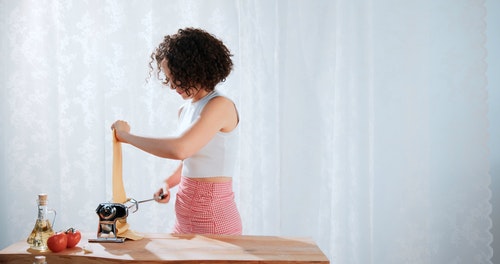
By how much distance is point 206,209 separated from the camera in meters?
2.15

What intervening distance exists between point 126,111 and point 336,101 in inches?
53.2

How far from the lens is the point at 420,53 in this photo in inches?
137

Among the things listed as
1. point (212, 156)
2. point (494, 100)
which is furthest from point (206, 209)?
point (494, 100)

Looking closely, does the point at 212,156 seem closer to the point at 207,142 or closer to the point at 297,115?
the point at 207,142

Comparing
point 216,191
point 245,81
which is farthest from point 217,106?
point 245,81

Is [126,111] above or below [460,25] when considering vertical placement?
below

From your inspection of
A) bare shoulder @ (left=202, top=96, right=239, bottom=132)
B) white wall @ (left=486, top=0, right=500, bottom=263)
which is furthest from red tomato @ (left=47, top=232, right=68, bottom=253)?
white wall @ (left=486, top=0, right=500, bottom=263)

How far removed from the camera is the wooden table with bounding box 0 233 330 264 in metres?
1.75

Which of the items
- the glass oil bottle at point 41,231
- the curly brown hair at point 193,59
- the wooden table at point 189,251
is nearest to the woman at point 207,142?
the curly brown hair at point 193,59

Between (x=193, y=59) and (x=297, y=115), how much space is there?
155 cm

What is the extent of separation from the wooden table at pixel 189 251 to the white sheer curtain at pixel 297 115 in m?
1.66

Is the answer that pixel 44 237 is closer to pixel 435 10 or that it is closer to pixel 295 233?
pixel 295 233

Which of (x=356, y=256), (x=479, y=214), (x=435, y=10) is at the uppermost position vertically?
(x=435, y=10)

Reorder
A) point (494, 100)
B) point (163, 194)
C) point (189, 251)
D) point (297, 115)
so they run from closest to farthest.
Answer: point (189, 251)
point (163, 194)
point (494, 100)
point (297, 115)
